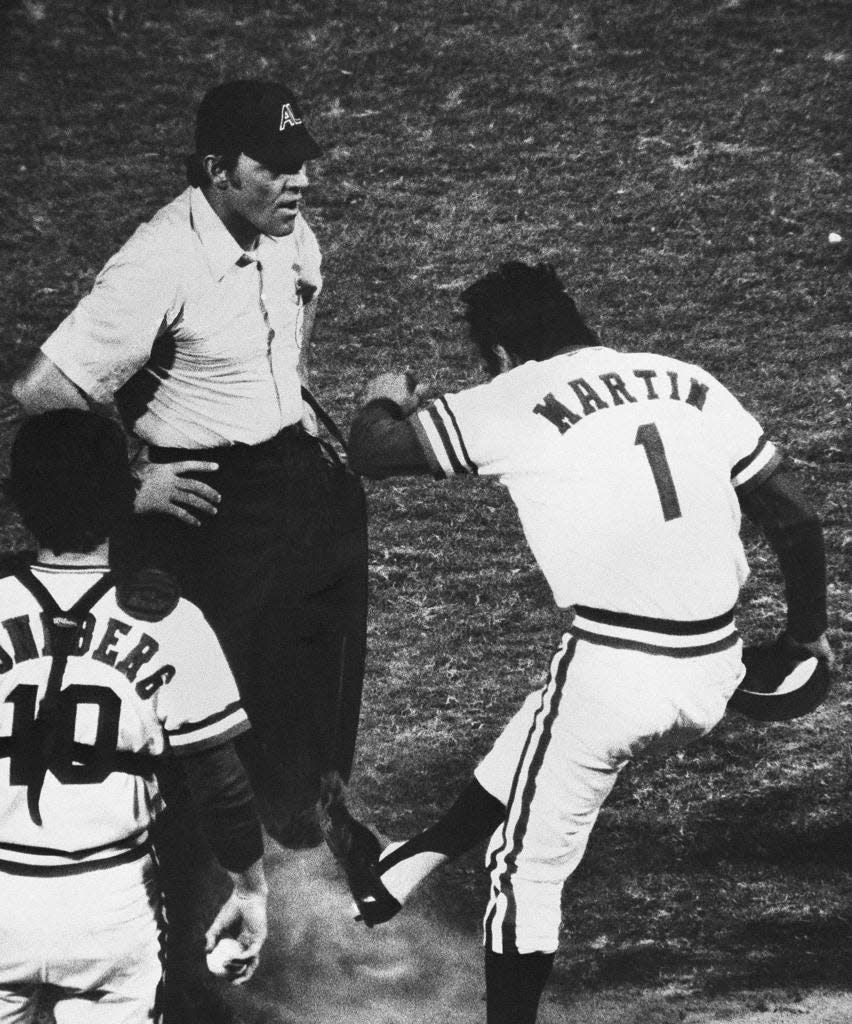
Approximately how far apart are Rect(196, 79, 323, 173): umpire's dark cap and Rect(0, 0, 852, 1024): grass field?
24.6 inches

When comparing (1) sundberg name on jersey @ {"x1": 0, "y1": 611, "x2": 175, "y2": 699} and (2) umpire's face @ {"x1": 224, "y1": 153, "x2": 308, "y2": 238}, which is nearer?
(1) sundberg name on jersey @ {"x1": 0, "y1": 611, "x2": 175, "y2": 699}

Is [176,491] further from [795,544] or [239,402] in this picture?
[795,544]

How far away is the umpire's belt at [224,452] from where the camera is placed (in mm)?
3492

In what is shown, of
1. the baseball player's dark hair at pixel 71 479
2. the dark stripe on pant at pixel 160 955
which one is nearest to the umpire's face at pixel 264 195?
the baseball player's dark hair at pixel 71 479

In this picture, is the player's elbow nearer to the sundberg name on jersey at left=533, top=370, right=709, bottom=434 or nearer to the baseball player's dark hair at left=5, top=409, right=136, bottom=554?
the baseball player's dark hair at left=5, top=409, right=136, bottom=554

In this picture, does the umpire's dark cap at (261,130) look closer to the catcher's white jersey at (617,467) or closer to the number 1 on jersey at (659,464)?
the catcher's white jersey at (617,467)

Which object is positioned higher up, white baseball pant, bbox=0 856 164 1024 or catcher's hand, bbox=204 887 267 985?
white baseball pant, bbox=0 856 164 1024

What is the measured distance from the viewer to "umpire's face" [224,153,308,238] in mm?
3336

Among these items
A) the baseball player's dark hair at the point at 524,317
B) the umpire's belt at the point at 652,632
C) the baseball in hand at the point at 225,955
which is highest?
the baseball player's dark hair at the point at 524,317

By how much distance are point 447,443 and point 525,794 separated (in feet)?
2.77

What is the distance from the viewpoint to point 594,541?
3096mm

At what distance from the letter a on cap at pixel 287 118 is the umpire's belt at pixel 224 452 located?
2.52 feet

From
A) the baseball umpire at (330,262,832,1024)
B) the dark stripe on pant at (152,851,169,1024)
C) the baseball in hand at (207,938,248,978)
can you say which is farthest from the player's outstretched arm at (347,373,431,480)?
the baseball in hand at (207,938,248,978)

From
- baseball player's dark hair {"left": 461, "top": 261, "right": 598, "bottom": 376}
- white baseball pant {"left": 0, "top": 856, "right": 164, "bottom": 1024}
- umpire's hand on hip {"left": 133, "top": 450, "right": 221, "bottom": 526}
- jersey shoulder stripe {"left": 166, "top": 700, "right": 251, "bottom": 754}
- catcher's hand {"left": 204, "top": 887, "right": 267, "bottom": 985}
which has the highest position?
baseball player's dark hair {"left": 461, "top": 261, "right": 598, "bottom": 376}
